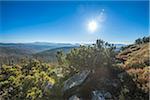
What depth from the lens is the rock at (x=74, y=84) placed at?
15.5m

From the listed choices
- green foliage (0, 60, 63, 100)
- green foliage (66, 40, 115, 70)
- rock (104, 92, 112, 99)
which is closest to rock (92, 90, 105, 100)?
rock (104, 92, 112, 99)

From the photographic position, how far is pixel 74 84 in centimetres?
1550

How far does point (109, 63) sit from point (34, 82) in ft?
24.9

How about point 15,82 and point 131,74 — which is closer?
point 131,74

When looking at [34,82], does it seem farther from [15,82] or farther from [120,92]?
[120,92]

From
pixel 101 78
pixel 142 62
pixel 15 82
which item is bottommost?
pixel 15 82

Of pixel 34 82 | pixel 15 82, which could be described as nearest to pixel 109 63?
pixel 34 82

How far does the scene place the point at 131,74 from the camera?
15.4 meters

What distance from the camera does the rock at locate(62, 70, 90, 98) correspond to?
15531 mm

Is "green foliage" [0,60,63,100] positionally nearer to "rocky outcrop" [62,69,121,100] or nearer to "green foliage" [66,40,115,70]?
"rocky outcrop" [62,69,121,100]

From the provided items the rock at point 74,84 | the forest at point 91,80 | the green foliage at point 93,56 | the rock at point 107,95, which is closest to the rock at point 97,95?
the forest at point 91,80

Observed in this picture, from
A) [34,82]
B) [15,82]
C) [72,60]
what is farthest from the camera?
[15,82]

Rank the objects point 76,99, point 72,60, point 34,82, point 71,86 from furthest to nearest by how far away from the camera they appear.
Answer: point 34,82
point 72,60
point 71,86
point 76,99

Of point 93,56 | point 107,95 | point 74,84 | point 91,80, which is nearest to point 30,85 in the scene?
point 74,84
